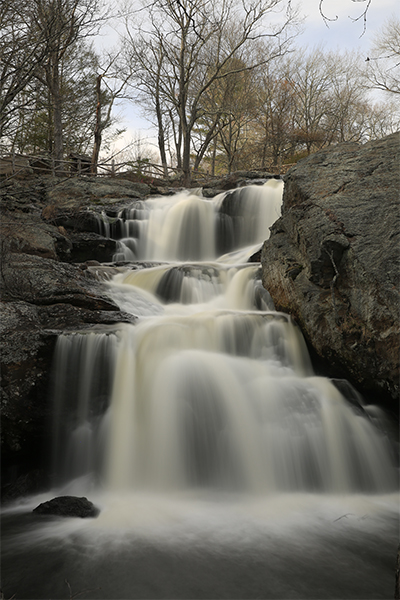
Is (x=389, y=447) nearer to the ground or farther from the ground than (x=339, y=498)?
farther from the ground

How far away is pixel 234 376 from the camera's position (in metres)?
4.93

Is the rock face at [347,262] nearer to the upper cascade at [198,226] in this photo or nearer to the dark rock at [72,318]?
the dark rock at [72,318]

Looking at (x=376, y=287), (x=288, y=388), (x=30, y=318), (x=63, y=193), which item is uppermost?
(x=63, y=193)

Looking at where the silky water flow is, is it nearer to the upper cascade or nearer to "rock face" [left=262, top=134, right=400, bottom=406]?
"rock face" [left=262, top=134, right=400, bottom=406]

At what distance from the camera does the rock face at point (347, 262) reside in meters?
4.45

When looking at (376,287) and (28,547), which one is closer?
(28,547)

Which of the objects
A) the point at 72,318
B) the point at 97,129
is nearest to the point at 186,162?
the point at 97,129

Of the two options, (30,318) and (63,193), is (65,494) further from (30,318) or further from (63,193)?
(63,193)

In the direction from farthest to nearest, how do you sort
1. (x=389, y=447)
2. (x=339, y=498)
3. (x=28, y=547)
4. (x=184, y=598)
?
(x=389, y=447) → (x=339, y=498) → (x=28, y=547) → (x=184, y=598)

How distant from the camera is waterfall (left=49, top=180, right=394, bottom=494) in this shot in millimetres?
4188

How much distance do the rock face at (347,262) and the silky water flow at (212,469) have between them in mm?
382

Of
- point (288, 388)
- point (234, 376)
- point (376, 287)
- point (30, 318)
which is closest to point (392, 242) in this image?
point (376, 287)

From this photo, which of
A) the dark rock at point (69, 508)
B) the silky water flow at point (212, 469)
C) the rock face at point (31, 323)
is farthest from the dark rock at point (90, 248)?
the dark rock at point (69, 508)

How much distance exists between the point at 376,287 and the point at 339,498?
2227 millimetres
